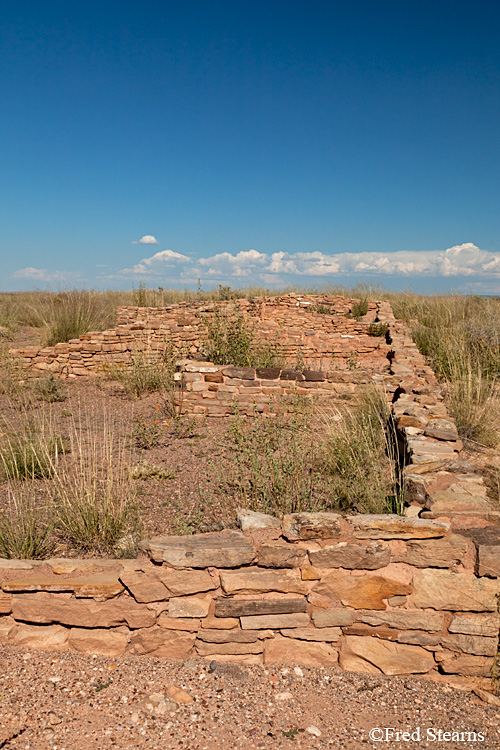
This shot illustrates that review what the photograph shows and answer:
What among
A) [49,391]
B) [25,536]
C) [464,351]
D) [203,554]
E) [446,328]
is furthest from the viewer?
[446,328]

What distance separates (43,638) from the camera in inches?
102

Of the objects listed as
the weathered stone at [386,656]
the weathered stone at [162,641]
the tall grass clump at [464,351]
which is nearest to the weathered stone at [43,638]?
the weathered stone at [162,641]

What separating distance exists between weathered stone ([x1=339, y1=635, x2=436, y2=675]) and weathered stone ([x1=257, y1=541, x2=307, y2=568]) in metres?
0.53

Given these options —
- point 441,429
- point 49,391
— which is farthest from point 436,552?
point 49,391

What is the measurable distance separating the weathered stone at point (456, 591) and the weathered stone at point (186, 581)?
1.15 m

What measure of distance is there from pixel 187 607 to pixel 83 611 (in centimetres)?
57

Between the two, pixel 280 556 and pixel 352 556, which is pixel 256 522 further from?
pixel 352 556

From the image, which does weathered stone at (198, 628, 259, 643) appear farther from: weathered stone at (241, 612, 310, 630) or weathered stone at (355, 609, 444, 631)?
weathered stone at (355, 609, 444, 631)

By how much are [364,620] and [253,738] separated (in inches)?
31.8

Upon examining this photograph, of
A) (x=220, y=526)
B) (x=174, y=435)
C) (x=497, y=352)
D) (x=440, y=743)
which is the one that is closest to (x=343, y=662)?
(x=440, y=743)

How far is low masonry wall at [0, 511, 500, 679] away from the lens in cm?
253

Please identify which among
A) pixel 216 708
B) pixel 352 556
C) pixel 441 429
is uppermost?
pixel 441 429

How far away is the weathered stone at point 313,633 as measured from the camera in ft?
8.45

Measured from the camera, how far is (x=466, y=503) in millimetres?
2854
